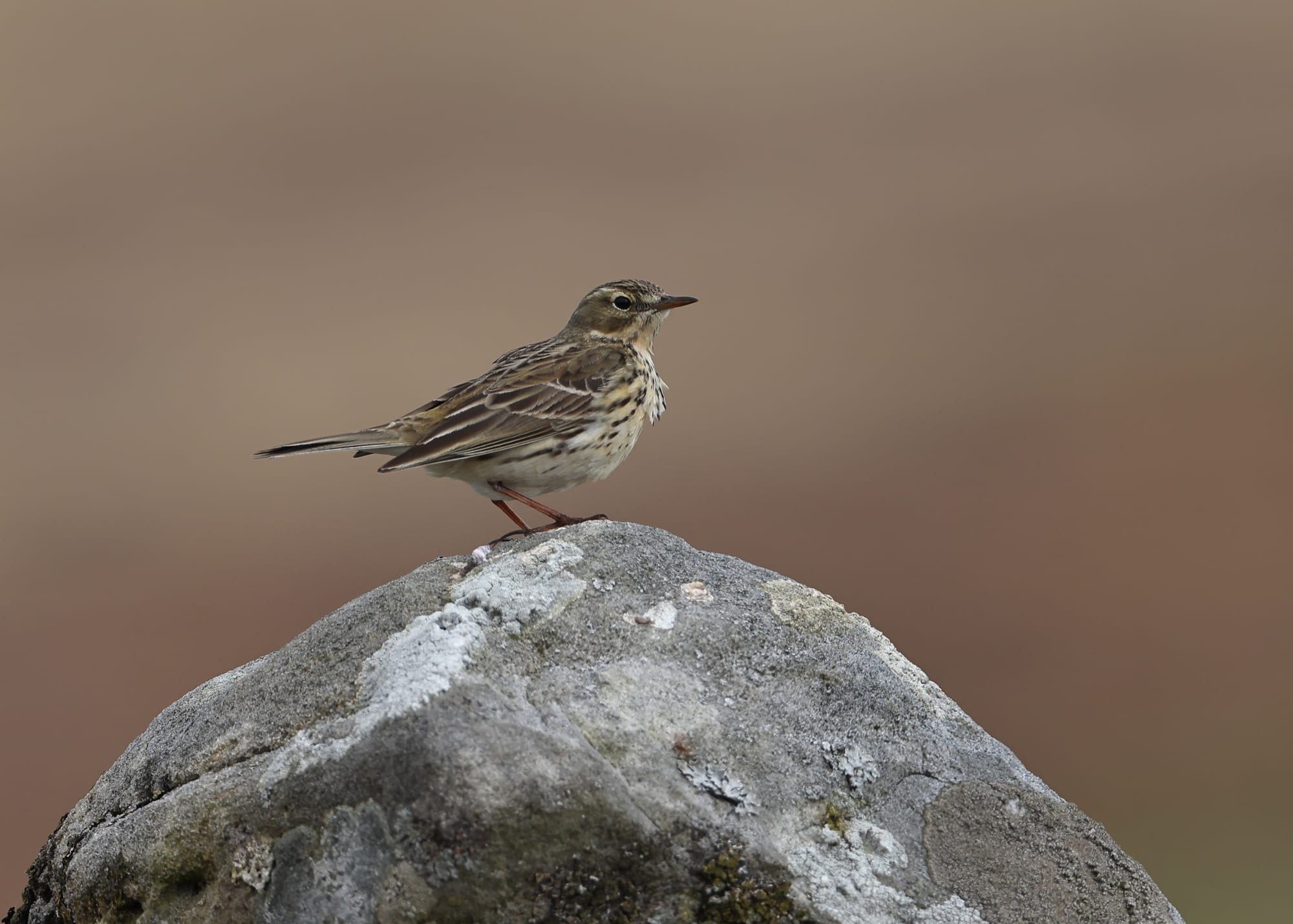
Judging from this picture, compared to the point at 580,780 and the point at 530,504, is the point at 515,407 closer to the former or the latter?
the point at 530,504

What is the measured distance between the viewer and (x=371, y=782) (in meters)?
3.08

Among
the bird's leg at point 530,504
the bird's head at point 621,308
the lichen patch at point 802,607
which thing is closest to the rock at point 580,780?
the lichen patch at point 802,607

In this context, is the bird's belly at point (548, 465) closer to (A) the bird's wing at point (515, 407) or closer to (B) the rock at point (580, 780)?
(A) the bird's wing at point (515, 407)

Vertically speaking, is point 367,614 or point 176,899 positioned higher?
point 367,614

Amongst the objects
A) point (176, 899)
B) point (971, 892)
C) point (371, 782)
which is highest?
point (371, 782)

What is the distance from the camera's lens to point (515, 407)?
6379 millimetres

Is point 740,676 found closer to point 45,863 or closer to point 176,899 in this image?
point 176,899

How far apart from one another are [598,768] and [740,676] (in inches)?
26.6

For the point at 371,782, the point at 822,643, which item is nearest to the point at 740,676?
the point at 822,643

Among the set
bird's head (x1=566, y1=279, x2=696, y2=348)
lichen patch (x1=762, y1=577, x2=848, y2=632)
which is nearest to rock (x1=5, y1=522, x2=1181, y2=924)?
lichen patch (x1=762, y1=577, x2=848, y2=632)

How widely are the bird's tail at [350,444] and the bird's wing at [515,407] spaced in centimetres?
13

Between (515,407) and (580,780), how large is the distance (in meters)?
3.46

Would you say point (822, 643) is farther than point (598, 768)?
Yes

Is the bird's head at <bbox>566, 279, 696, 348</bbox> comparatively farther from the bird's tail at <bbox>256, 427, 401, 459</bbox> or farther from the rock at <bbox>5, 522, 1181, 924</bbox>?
the rock at <bbox>5, 522, 1181, 924</bbox>
